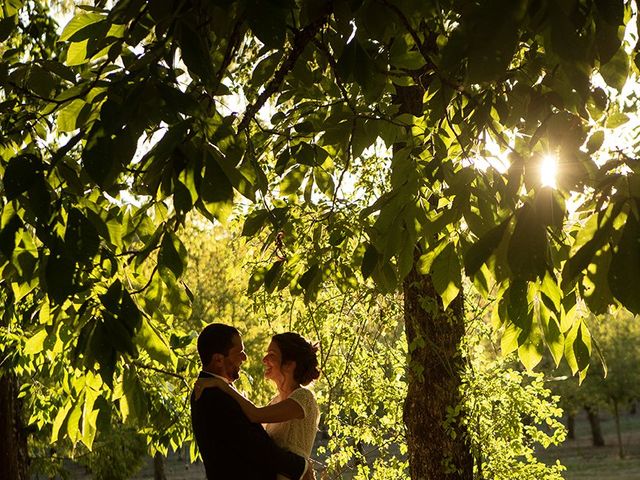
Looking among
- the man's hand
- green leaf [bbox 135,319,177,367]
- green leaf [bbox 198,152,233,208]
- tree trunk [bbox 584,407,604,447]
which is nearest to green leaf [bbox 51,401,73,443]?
the man's hand

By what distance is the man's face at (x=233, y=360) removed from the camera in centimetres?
475

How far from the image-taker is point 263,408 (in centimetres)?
470

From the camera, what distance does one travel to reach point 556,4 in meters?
1.72

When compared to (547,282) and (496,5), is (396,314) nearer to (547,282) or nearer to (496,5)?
(547,282)

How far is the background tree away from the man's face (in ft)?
2.02

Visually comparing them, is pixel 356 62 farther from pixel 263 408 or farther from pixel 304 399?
pixel 304 399

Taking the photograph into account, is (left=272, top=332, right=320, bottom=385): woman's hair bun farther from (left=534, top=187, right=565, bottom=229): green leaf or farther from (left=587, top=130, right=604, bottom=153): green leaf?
(left=534, top=187, right=565, bottom=229): green leaf

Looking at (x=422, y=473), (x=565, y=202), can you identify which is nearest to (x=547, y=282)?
(x=565, y=202)

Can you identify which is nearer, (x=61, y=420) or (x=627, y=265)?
(x=627, y=265)

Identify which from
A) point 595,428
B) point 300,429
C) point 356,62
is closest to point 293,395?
point 300,429

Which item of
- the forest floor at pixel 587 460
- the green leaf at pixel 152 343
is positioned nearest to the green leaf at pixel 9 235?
the green leaf at pixel 152 343

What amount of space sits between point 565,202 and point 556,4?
842 millimetres

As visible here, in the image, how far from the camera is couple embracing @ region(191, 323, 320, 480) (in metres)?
4.55

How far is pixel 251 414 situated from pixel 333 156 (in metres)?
A: 1.40
